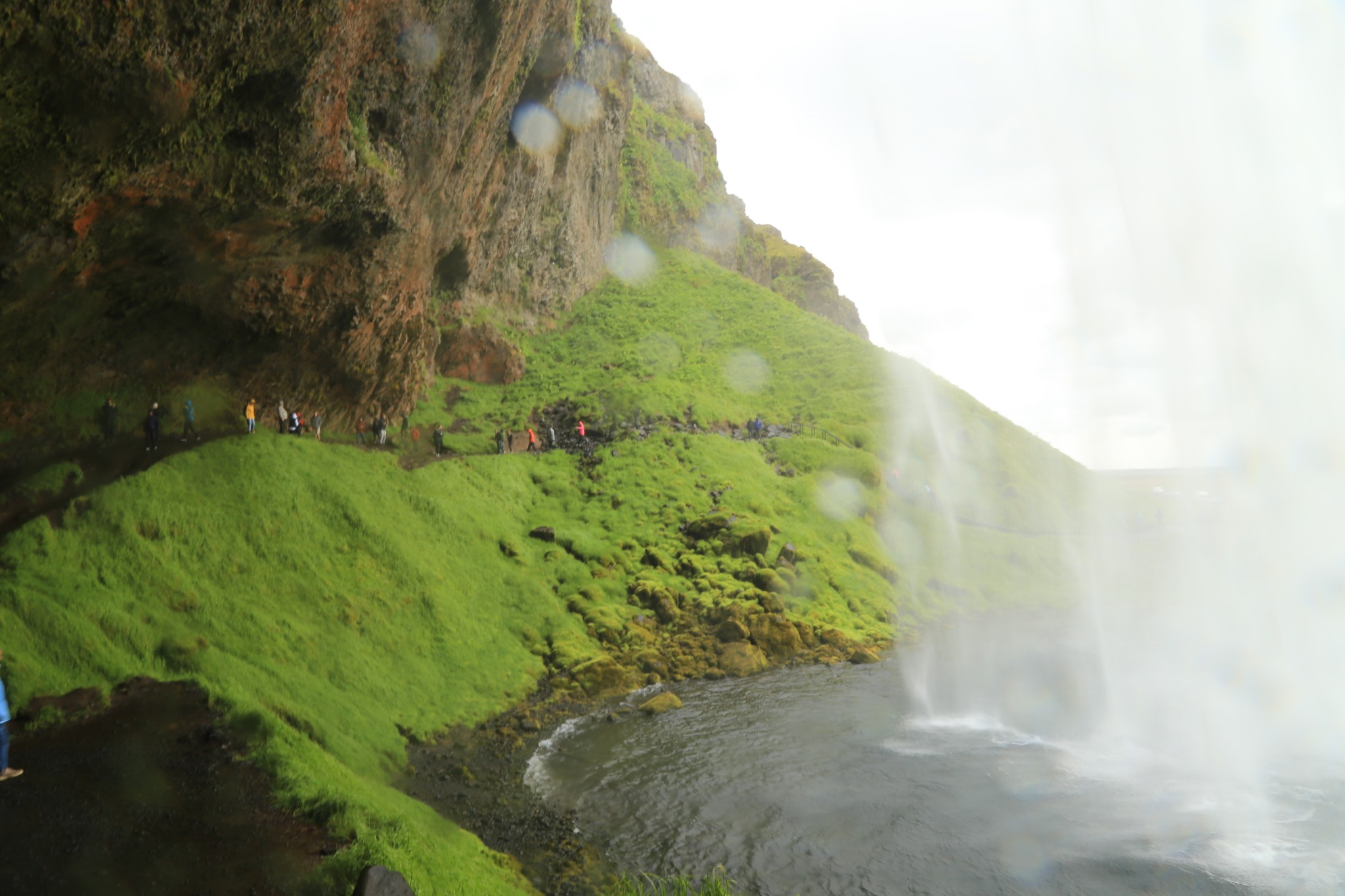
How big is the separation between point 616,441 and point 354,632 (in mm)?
26934

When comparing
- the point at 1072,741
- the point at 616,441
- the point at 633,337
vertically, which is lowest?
the point at 1072,741

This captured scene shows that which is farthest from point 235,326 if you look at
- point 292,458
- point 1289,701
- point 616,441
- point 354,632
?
point 1289,701

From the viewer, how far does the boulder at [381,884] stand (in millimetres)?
10141

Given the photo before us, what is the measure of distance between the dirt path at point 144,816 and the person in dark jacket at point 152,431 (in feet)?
38.1

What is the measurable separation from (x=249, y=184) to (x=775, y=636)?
81.1 ft

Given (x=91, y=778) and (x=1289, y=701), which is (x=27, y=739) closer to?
(x=91, y=778)

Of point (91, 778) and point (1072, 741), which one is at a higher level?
point (91, 778)

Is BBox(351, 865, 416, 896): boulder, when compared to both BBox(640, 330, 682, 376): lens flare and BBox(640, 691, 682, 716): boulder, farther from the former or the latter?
BBox(640, 330, 682, 376): lens flare

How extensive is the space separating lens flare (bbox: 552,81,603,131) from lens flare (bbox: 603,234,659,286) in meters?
14.3

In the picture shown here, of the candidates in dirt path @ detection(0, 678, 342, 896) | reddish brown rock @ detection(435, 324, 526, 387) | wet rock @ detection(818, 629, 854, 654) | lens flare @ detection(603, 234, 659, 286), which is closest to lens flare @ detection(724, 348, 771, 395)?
lens flare @ detection(603, 234, 659, 286)

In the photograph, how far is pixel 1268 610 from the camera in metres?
25.1

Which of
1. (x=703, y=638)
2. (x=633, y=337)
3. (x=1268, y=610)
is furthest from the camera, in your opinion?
(x=633, y=337)

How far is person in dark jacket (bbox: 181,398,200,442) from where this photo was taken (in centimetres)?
2581

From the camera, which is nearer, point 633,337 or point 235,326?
point 235,326
